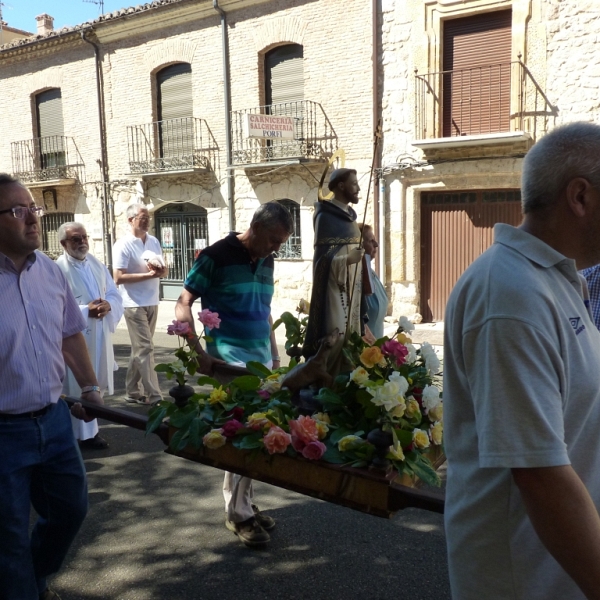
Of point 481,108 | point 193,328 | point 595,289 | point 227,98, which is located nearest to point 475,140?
point 481,108

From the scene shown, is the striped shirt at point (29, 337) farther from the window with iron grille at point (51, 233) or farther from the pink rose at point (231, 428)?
the window with iron grille at point (51, 233)

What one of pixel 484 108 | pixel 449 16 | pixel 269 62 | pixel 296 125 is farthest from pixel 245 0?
pixel 484 108

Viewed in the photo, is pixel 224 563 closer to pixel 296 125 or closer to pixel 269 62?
pixel 296 125

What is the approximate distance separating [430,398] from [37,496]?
175cm

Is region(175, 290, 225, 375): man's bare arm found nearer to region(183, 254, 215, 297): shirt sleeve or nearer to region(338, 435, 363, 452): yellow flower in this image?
region(183, 254, 215, 297): shirt sleeve

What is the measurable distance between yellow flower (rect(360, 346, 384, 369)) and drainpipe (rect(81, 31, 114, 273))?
1630 cm

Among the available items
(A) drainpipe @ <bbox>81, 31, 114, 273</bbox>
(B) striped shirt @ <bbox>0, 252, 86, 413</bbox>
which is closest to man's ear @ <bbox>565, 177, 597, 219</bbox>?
(B) striped shirt @ <bbox>0, 252, 86, 413</bbox>

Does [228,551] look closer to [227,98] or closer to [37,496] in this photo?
[37,496]

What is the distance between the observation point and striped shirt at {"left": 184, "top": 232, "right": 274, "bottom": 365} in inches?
147

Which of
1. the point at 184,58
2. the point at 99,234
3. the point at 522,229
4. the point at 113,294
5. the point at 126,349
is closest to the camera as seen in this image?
the point at 522,229

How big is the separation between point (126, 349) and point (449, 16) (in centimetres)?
846

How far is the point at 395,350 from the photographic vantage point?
2.78m

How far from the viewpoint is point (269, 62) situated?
48.7 feet

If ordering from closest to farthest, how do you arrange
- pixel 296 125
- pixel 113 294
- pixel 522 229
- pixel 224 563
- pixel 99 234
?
pixel 522 229, pixel 224 563, pixel 113 294, pixel 296 125, pixel 99 234
